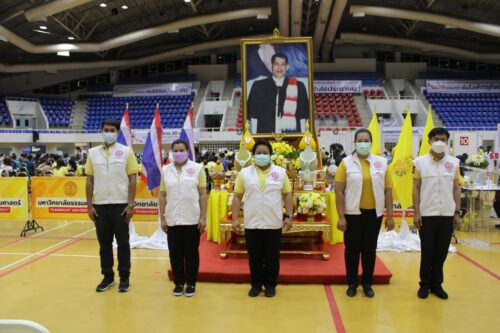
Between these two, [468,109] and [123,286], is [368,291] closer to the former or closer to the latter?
[123,286]

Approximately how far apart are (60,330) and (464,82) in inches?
935

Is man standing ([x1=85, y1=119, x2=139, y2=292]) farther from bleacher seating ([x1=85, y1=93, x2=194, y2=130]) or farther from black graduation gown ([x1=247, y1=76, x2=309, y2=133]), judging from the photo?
bleacher seating ([x1=85, y1=93, x2=194, y2=130])

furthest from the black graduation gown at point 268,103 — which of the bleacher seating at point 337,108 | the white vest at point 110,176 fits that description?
the bleacher seating at point 337,108

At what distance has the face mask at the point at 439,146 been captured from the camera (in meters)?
3.41

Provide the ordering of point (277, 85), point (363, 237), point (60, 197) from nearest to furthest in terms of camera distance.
Result: point (363, 237), point (277, 85), point (60, 197)

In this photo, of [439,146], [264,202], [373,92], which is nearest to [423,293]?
[439,146]

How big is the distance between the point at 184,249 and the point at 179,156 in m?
0.82

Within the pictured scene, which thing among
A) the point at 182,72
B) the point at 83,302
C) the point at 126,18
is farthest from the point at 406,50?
the point at 83,302

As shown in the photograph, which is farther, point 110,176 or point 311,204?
point 311,204

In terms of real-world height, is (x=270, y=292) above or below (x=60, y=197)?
below

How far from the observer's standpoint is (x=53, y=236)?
6.52 m

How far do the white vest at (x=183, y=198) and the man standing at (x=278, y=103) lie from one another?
3099 mm

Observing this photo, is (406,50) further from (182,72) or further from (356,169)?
(356,169)

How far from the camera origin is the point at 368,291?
11.9ft
